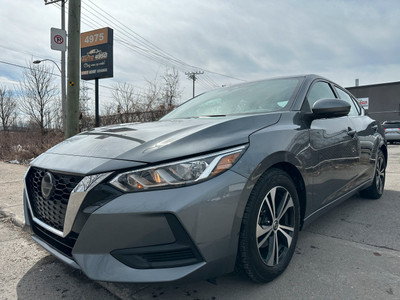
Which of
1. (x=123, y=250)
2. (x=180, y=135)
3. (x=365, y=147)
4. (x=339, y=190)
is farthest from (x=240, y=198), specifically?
(x=365, y=147)

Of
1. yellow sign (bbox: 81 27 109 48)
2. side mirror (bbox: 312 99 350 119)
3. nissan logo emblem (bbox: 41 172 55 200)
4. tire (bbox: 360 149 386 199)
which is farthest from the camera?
yellow sign (bbox: 81 27 109 48)

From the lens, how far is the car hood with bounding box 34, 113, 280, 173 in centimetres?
167

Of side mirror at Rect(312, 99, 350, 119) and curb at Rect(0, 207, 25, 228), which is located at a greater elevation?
side mirror at Rect(312, 99, 350, 119)

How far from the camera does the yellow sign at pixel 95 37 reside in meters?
9.84

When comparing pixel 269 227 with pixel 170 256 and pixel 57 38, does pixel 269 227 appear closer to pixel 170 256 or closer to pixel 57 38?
pixel 170 256

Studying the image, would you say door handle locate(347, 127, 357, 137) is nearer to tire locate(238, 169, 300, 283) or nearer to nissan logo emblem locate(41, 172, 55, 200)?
tire locate(238, 169, 300, 283)

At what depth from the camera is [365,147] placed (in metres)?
3.43

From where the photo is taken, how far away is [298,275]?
2111 millimetres

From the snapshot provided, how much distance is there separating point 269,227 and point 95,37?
10.1m

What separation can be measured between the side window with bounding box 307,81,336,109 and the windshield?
167mm

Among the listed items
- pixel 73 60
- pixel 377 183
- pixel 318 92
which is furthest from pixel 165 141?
pixel 73 60

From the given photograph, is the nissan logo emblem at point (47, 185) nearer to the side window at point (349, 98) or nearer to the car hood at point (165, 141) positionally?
the car hood at point (165, 141)

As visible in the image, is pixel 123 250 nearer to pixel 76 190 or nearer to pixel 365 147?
pixel 76 190

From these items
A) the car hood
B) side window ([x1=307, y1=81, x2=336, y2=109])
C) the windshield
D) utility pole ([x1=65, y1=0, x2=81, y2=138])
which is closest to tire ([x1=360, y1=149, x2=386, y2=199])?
side window ([x1=307, y1=81, x2=336, y2=109])
